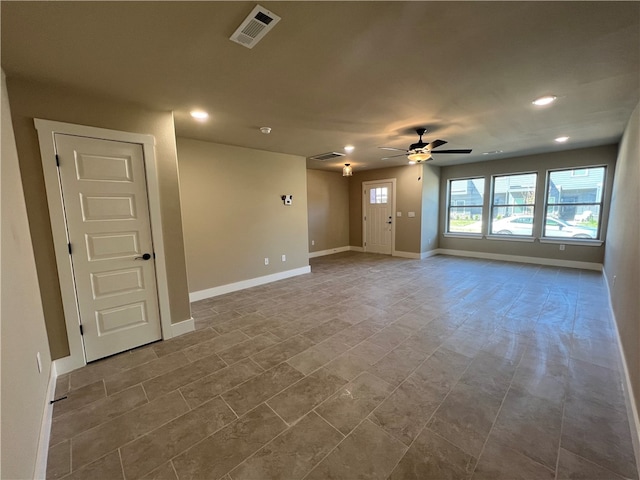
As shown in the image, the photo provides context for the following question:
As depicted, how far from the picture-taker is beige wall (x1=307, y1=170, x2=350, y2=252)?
763 cm

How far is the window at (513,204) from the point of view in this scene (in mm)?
6305

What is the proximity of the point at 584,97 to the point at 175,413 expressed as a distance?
4.81 metres

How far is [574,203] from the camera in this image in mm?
5801

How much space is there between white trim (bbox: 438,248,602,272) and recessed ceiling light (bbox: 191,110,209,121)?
7.00 m

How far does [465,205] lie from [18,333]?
8.34 meters

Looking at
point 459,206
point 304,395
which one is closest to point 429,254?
point 459,206

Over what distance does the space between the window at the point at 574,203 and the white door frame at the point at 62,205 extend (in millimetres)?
7626

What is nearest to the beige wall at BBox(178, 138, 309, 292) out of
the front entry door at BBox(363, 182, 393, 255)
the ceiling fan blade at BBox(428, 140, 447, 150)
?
the ceiling fan blade at BBox(428, 140, 447, 150)

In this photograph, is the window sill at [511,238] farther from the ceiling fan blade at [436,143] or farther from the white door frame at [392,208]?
the ceiling fan blade at [436,143]

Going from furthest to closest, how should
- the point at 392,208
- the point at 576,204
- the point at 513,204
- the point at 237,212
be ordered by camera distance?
the point at 392,208, the point at 513,204, the point at 576,204, the point at 237,212

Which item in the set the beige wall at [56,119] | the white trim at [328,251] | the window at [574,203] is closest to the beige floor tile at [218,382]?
the beige wall at [56,119]

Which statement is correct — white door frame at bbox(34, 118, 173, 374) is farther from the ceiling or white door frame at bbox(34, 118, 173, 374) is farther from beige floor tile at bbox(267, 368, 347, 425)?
beige floor tile at bbox(267, 368, 347, 425)

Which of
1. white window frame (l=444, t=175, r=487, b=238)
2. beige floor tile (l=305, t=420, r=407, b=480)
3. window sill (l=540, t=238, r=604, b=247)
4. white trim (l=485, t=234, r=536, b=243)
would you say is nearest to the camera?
beige floor tile (l=305, t=420, r=407, b=480)

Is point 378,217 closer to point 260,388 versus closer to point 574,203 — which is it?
point 574,203
